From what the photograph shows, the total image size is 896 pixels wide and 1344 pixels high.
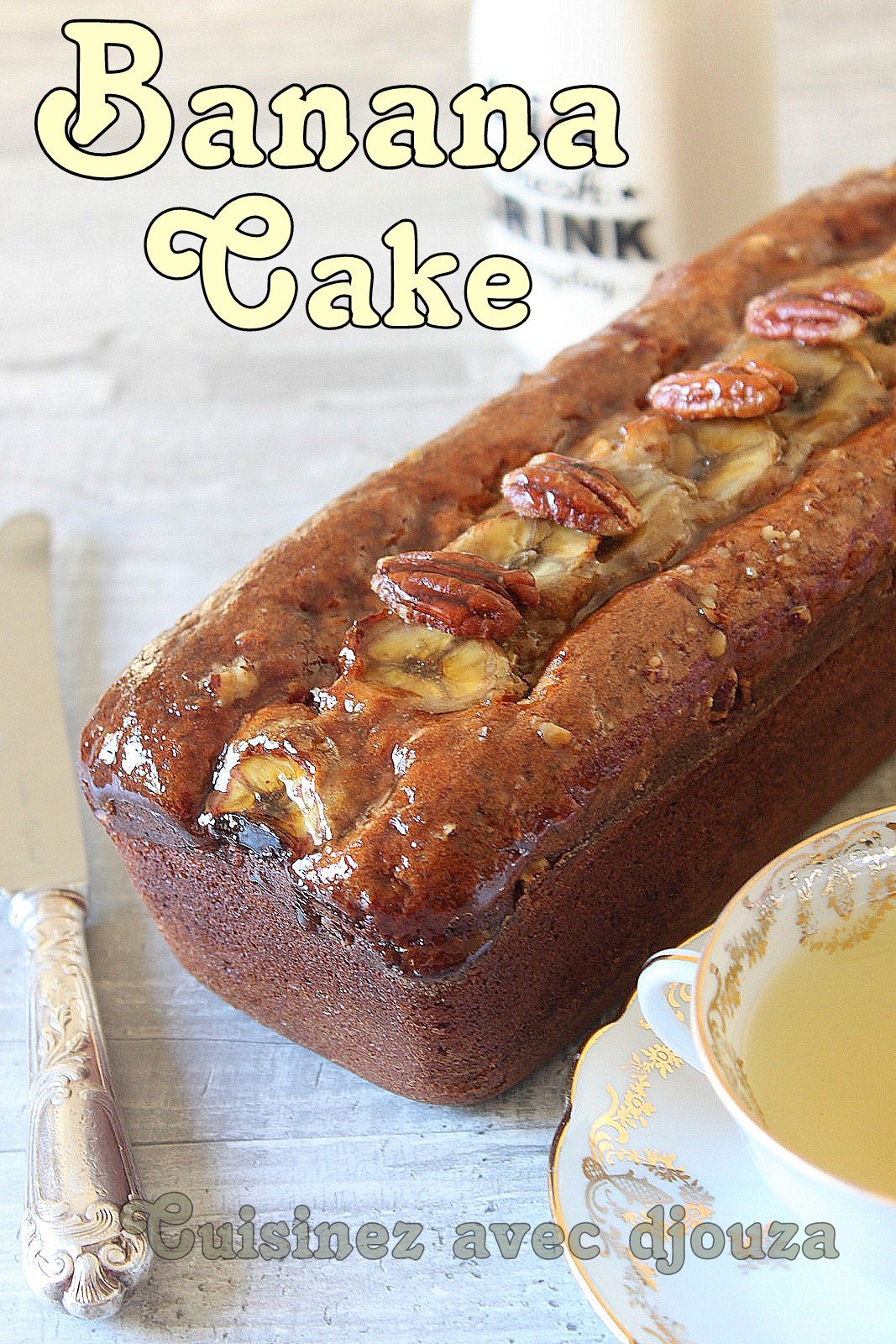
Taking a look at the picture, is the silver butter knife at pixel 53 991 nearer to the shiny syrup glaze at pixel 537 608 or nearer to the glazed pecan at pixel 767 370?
the shiny syrup glaze at pixel 537 608

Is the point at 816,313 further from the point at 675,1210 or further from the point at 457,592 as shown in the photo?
the point at 675,1210

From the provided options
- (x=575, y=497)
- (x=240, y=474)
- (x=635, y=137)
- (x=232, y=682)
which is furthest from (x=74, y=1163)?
(x=635, y=137)

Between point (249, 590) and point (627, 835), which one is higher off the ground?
point (249, 590)

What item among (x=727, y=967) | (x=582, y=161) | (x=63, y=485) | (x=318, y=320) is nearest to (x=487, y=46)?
(x=582, y=161)


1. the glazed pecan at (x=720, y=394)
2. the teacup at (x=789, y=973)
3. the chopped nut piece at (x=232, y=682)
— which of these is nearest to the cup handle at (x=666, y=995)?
the teacup at (x=789, y=973)

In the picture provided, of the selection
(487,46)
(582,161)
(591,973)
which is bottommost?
(591,973)

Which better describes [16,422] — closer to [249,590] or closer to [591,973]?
[249,590]
